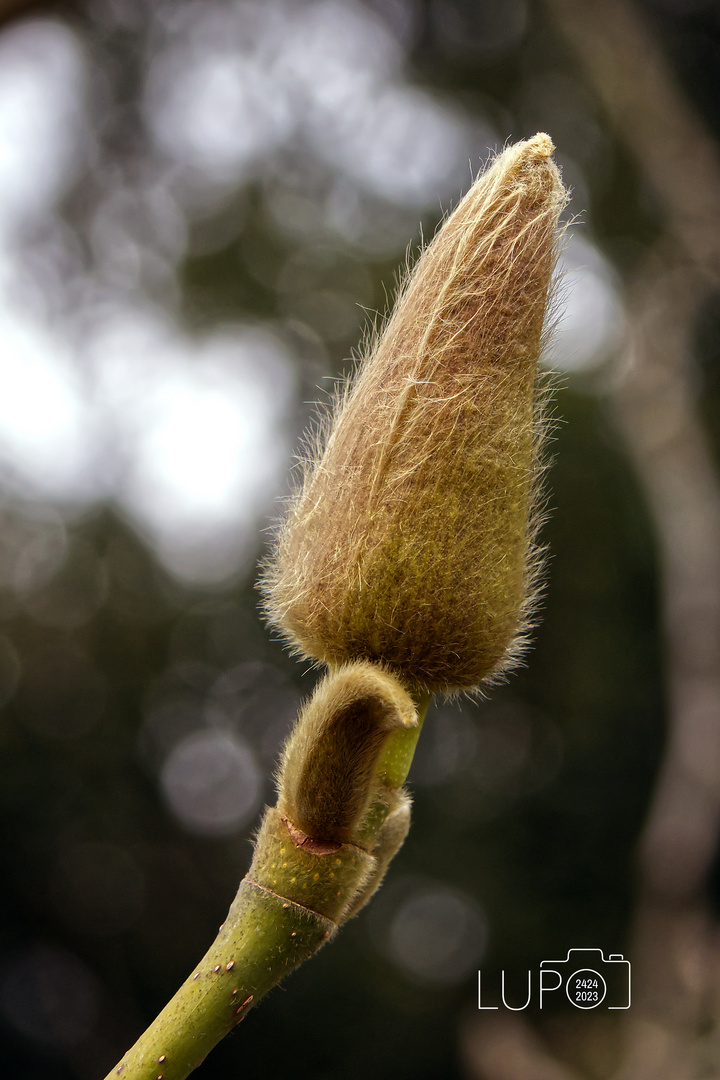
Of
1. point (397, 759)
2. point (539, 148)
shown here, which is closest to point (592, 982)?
point (397, 759)

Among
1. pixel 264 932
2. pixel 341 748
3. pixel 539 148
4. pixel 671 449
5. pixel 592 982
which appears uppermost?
pixel 671 449

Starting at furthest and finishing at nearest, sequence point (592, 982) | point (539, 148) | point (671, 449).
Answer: point (671, 449) → point (592, 982) → point (539, 148)

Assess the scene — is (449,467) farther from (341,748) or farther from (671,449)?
(671,449)

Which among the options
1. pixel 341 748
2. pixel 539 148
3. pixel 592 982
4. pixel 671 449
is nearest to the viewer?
pixel 341 748

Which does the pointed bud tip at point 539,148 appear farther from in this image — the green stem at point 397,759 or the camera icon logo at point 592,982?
the camera icon logo at point 592,982

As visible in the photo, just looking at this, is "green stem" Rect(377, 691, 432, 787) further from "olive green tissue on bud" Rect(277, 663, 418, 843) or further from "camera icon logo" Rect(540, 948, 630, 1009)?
"camera icon logo" Rect(540, 948, 630, 1009)

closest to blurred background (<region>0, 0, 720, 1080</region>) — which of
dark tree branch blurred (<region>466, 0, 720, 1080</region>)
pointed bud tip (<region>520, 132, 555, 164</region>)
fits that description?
dark tree branch blurred (<region>466, 0, 720, 1080</region>)

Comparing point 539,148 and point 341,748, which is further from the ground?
point 539,148
